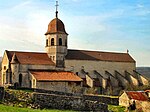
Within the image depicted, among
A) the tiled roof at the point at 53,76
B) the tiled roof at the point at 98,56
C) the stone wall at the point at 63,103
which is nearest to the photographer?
the stone wall at the point at 63,103

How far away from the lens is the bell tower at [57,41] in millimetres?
66875

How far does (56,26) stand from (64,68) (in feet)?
28.2

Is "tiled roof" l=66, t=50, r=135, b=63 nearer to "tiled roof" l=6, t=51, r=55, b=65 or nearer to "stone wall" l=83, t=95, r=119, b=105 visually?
"tiled roof" l=6, t=51, r=55, b=65

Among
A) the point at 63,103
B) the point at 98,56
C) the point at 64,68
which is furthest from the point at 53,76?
the point at 63,103

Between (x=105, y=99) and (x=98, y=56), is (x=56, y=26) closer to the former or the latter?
(x=98, y=56)

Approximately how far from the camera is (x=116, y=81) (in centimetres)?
7056

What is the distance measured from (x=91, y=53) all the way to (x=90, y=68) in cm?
375

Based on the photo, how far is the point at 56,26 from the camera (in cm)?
6712

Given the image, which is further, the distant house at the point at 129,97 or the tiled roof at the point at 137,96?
the tiled roof at the point at 137,96

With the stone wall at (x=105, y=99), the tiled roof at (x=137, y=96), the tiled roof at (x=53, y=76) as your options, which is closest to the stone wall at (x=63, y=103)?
the stone wall at (x=105, y=99)

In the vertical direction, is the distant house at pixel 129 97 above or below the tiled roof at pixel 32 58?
below

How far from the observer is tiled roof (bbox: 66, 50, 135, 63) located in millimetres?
68438

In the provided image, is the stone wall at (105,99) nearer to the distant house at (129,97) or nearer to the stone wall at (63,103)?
the distant house at (129,97)

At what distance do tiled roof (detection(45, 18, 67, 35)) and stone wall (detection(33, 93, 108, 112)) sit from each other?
1604 inches
